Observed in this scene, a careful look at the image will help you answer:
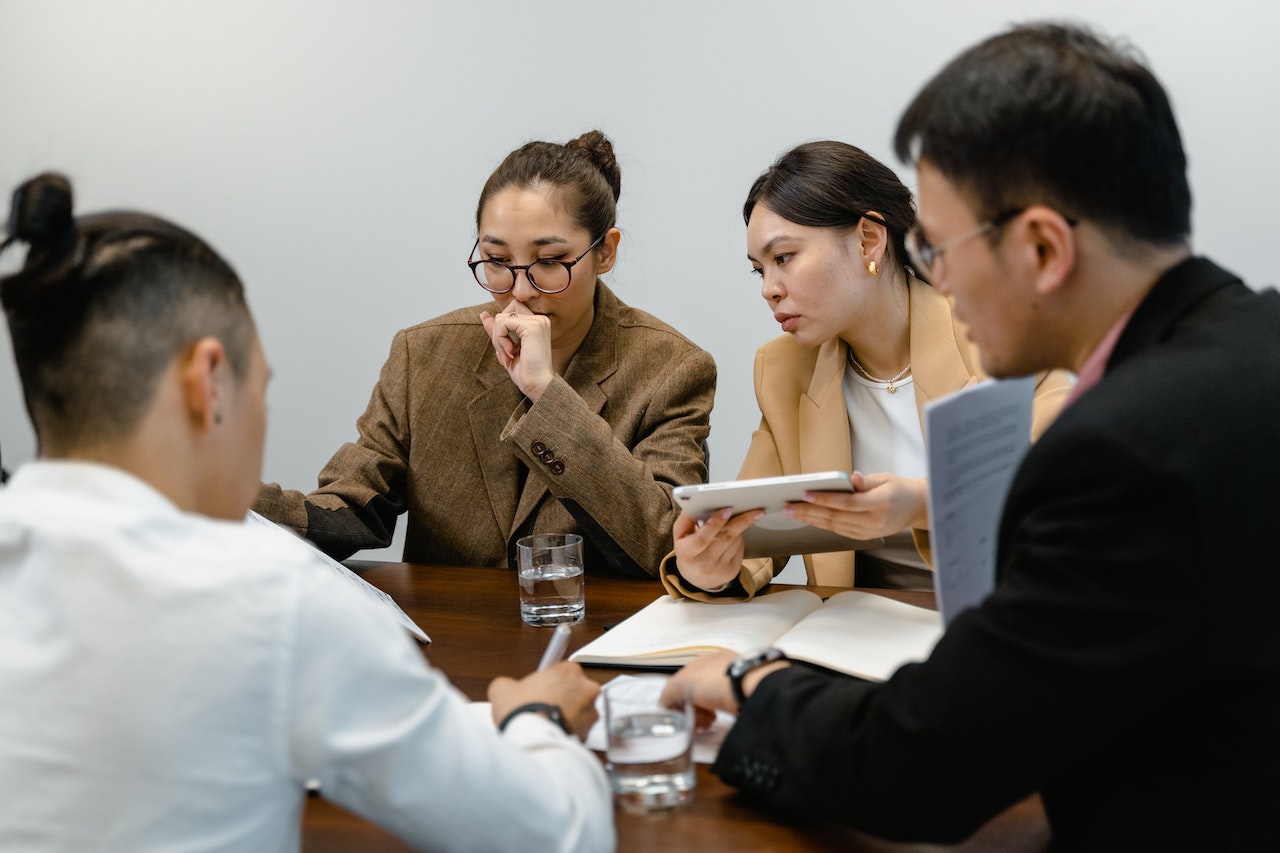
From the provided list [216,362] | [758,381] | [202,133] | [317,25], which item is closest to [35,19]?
[202,133]

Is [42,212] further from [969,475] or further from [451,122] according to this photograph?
[451,122]

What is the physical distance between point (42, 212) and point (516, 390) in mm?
1494

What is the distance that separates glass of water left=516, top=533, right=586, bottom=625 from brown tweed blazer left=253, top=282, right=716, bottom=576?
349mm

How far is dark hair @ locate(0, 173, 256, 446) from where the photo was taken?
36.9 inches

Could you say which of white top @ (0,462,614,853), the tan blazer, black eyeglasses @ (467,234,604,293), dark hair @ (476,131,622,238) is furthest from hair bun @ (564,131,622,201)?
white top @ (0,462,614,853)

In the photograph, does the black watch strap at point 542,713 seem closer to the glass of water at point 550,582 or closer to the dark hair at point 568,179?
the glass of water at point 550,582

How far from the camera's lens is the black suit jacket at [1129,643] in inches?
35.0

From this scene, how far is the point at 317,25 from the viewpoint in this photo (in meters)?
3.73

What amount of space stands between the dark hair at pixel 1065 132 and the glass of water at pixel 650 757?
57cm

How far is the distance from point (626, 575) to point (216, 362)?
117 cm

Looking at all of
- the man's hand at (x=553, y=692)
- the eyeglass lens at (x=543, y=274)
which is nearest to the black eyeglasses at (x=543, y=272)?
the eyeglass lens at (x=543, y=274)

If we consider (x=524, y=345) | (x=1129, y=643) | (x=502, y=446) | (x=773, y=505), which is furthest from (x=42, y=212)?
(x=502, y=446)

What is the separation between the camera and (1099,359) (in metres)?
1.07

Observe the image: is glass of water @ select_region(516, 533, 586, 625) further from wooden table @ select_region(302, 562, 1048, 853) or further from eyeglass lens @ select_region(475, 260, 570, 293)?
eyeglass lens @ select_region(475, 260, 570, 293)
